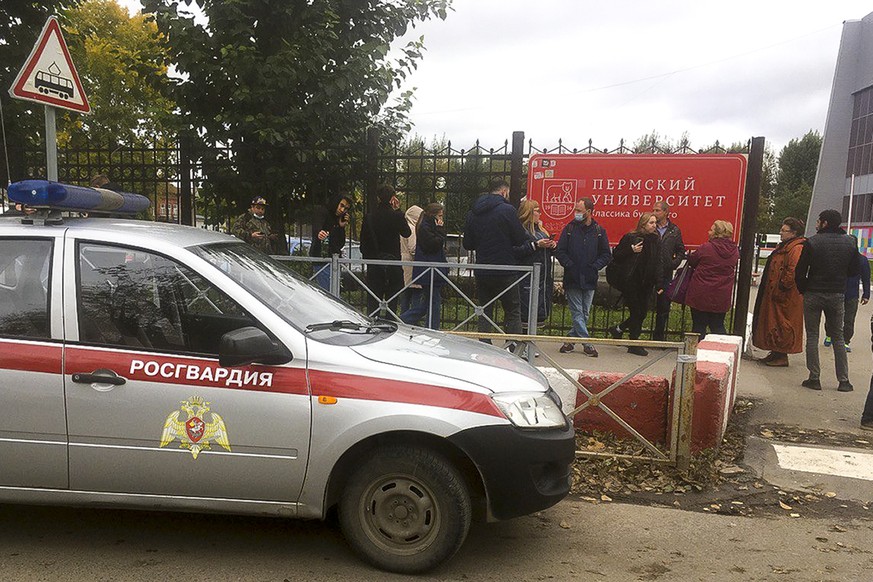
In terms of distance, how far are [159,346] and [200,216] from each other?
23.7 feet

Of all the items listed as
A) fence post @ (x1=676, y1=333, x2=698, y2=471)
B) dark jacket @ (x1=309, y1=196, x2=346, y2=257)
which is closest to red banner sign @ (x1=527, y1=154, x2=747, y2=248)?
dark jacket @ (x1=309, y1=196, x2=346, y2=257)

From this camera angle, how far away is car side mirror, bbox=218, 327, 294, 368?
322 centimetres

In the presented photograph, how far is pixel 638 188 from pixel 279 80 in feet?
15.0

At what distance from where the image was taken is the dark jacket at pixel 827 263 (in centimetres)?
730

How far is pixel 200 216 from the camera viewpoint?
10.2 metres

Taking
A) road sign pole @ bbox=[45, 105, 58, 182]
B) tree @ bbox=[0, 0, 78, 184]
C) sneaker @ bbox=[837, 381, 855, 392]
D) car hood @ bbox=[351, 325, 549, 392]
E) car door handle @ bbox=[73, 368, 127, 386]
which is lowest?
sneaker @ bbox=[837, 381, 855, 392]

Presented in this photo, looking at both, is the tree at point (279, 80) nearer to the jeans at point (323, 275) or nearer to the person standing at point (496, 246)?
the jeans at point (323, 275)

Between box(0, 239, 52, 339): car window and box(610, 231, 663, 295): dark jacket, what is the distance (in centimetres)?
649

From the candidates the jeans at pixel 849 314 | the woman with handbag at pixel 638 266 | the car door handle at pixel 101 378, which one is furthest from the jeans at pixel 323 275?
the jeans at pixel 849 314

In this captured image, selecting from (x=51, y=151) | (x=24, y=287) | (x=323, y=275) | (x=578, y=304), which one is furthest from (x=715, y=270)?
(x=24, y=287)

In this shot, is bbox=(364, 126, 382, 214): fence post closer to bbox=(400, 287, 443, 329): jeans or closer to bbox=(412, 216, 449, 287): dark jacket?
bbox=(412, 216, 449, 287): dark jacket

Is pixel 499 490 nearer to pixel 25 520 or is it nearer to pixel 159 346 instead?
pixel 159 346

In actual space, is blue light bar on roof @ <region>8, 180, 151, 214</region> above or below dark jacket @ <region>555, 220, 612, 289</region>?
above

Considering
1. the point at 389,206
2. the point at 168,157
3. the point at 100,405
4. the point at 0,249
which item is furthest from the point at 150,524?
the point at 168,157
